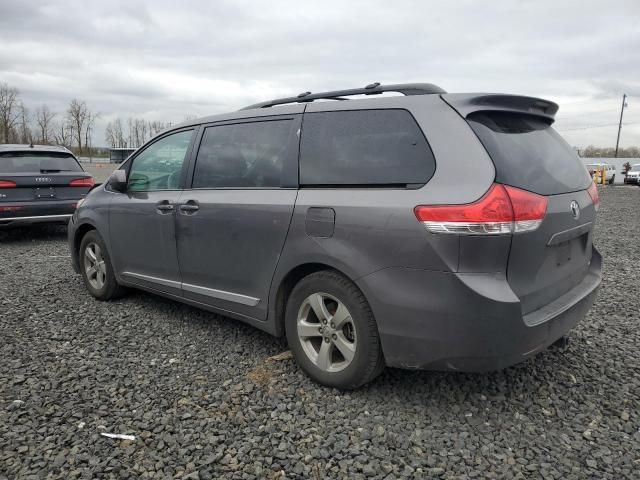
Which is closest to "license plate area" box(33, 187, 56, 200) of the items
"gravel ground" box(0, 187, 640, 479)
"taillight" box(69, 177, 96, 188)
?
"taillight" box(69, 177, 96, 188)

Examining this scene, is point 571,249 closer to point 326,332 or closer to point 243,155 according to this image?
point 326,332

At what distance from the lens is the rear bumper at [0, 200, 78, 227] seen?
25.2ft

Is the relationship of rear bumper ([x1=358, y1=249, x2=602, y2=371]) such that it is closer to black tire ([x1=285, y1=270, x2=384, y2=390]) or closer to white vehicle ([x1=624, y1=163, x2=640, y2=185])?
black tire ([x1=285, y1=270, x2=384, y2=390])

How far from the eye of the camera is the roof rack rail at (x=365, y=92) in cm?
291

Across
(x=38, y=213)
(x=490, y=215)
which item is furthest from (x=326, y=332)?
(x=38, y=213)

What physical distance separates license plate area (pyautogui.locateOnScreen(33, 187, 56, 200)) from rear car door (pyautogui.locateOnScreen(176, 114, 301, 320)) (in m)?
5.43

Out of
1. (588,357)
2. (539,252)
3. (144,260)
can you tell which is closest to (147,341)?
(144,260)

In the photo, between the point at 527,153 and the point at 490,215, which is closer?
the point at 490,215

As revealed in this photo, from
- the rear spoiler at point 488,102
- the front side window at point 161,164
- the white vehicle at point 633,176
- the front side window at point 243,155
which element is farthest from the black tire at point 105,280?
the white vehicle at point 633,176

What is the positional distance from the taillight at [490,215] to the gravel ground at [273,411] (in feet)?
3.55

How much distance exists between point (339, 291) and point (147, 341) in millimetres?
1834

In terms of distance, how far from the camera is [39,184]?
8.00 meters

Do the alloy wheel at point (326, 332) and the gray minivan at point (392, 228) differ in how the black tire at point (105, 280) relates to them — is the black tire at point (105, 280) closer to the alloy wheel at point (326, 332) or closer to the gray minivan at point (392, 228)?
the gray minivan at point (392, 228)

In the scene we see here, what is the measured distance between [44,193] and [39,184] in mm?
158
